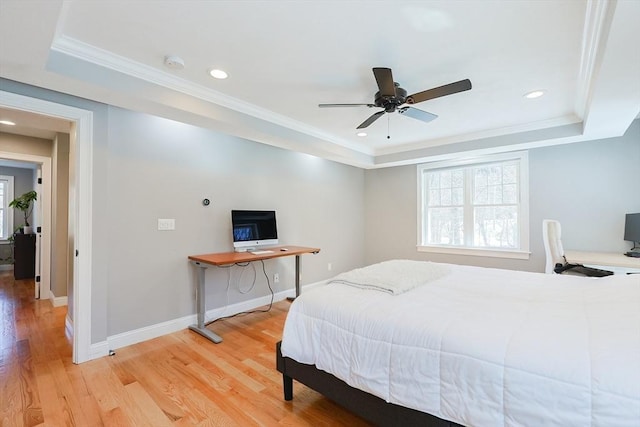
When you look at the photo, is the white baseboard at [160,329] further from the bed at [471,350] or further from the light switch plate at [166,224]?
the bed at [471,350]

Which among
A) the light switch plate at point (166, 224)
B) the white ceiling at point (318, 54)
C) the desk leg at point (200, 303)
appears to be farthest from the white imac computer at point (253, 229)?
the white ceiling at point (318, 54)

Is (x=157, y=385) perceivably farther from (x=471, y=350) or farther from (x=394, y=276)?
(x=471, y=350)

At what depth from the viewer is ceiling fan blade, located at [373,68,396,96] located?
2080 millimetres

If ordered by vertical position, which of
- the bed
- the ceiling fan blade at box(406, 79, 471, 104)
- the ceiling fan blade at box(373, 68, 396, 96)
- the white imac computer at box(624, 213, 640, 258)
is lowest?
the bed

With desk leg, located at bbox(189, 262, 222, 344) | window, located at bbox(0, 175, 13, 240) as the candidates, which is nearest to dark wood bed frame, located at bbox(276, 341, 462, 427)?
desk leg, located at bbox(189, 262, 222, 344)

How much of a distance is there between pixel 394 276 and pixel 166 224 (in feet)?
8.04

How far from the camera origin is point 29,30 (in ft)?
5.20

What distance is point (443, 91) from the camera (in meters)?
2.24

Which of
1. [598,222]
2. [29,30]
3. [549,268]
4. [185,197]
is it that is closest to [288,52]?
[29,30]

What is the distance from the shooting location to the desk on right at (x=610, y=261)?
114 inches

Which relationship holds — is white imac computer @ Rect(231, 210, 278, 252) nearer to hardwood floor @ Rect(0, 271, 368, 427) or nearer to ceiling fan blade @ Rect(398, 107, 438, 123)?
hardwood floor @ Rect(0, 271, 368, 427)

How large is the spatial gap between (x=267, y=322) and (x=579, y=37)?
3.78 meters

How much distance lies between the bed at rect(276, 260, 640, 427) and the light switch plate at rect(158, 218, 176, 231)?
6.55 feet

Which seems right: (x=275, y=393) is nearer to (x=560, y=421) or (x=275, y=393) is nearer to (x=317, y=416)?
(x=317, y=416)
